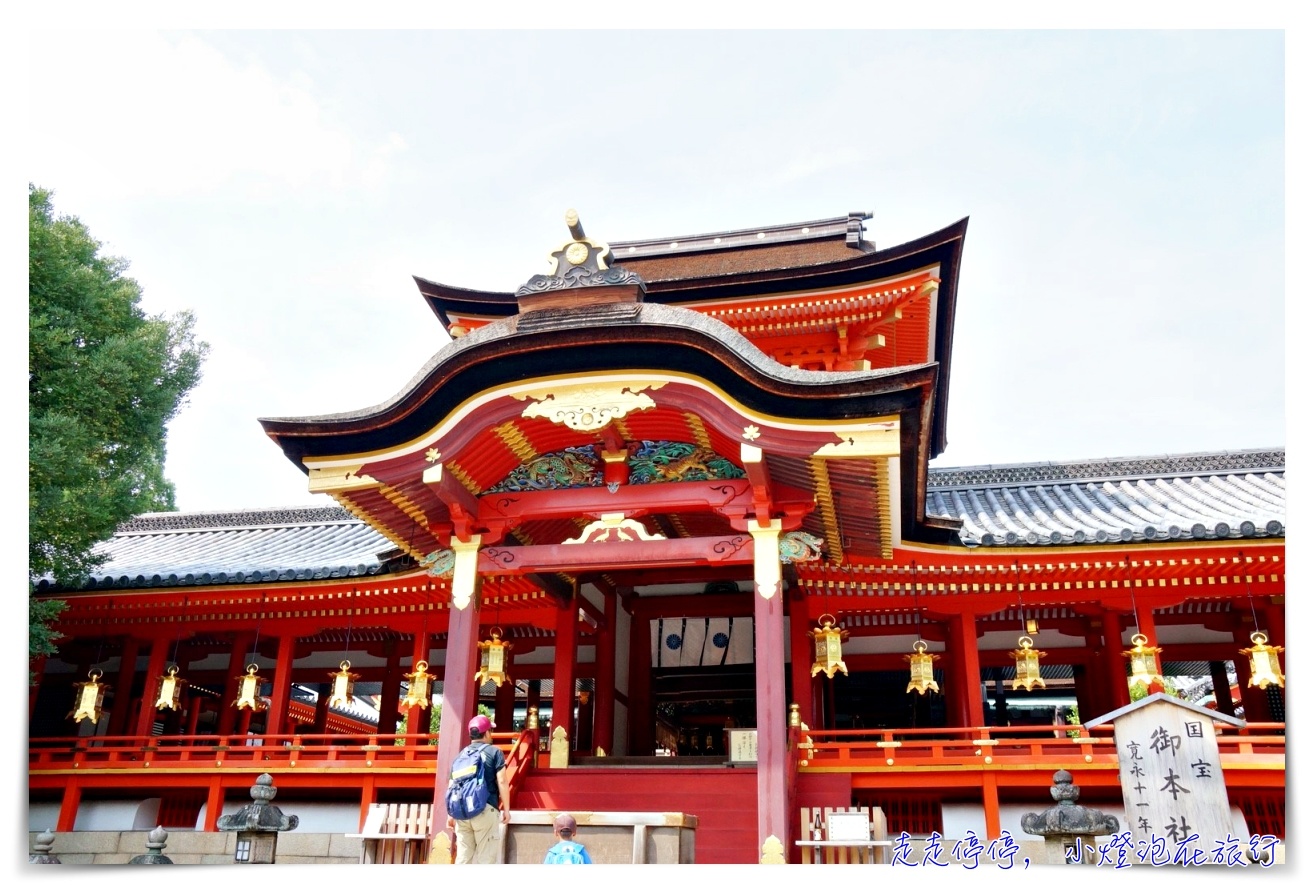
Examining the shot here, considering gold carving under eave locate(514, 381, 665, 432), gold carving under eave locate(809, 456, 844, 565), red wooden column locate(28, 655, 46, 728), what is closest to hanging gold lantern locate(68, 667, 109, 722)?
red wooden column locate(28, 655, 46, 728)

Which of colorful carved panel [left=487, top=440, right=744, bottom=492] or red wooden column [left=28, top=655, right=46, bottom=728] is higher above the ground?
colorful carved panel [left=487, top=440, right=744, bottom=492]

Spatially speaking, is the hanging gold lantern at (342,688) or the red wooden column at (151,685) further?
the red wooden column at (151,685)

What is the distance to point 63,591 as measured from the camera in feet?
43.7

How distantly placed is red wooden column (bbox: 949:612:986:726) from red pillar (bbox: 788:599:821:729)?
5.89ft

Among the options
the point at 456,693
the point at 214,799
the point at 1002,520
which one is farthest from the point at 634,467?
the point at 214,799

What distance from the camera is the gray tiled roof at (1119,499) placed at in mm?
10883

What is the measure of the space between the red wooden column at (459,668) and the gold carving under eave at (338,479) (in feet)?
3.84

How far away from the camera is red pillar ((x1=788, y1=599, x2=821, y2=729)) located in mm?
11297

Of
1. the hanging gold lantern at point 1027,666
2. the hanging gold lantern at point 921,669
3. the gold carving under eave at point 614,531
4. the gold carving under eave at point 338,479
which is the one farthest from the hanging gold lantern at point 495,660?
the hanging gold lantern at point 1027,666

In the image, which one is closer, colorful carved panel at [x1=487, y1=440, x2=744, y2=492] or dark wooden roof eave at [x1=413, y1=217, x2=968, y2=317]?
colorful carved panel at [x1=487, y1=440, x2=744, y2=492]

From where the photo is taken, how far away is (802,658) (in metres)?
11.7

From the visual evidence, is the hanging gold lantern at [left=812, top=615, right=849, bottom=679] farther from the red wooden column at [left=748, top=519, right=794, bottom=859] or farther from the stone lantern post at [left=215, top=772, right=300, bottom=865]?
the stone lantern post at [left=215, top=772, right=300, bottom=865]

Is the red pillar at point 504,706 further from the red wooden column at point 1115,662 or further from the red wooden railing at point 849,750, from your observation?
the red wooden column at point 1115,662

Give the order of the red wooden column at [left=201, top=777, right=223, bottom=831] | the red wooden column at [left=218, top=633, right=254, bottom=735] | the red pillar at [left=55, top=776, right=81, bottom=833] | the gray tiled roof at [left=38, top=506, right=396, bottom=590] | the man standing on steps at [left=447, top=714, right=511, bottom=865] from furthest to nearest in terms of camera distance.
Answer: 1. the red wooden column at [left=218, top=633, right=254, bottom=735]
2. the gray tiled roof at [left=38, top=506, right=396, bottom=590]
3. the red pillar at [left=55, top=776, right=81, bottom=833]
4. the red wooden column at [left=201, top=777, right=223, bottom=831]
5. the man standing on steps at [left=447, top=714, right=511, bottom=865]
